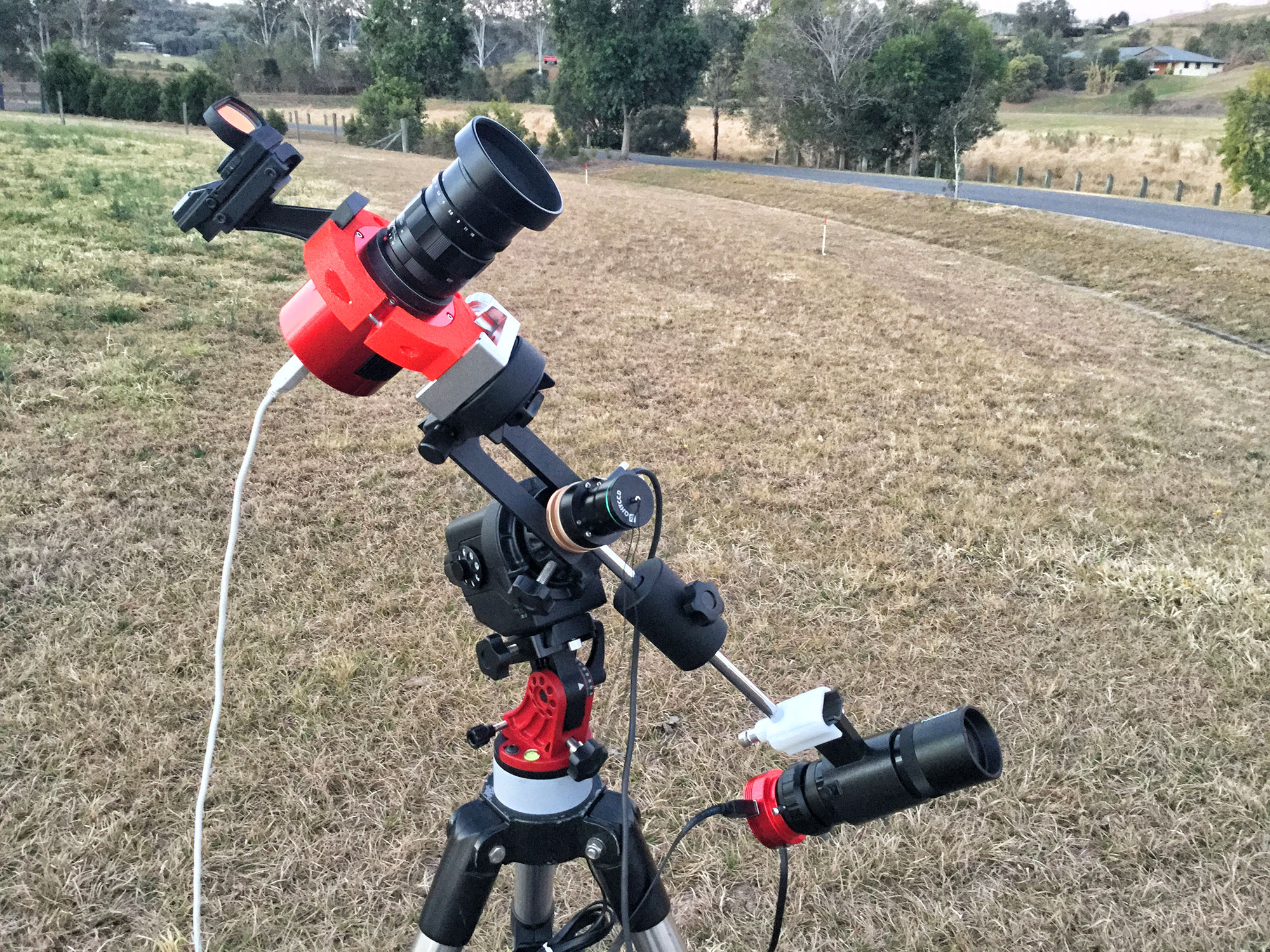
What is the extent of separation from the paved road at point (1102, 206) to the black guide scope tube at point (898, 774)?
16321 mm

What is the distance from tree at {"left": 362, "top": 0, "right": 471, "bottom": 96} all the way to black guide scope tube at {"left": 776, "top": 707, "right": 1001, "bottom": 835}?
4254cm

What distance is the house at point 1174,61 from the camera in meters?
85.2

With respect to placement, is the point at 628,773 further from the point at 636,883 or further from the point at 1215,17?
the point at 1215,17

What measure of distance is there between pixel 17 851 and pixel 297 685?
0.98 meters

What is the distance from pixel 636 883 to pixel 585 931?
10.2 inches

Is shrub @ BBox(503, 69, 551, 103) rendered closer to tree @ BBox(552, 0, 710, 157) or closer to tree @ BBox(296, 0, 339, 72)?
tree @ BBox(296, 0, 339, 72)

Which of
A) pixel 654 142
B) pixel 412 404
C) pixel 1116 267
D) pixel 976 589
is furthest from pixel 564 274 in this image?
pixel 654 142

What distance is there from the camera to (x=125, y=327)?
6562 millimetres

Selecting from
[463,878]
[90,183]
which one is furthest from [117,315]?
[463,878]

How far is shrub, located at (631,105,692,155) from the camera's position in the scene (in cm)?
3772

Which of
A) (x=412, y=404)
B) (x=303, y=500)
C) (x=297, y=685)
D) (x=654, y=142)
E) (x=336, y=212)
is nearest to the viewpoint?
(x=336, y=212)

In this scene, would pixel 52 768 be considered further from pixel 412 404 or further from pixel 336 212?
pixel 412 404

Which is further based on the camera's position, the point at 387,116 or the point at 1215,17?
the point at 1215,17

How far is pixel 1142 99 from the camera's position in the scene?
57.9 meters
